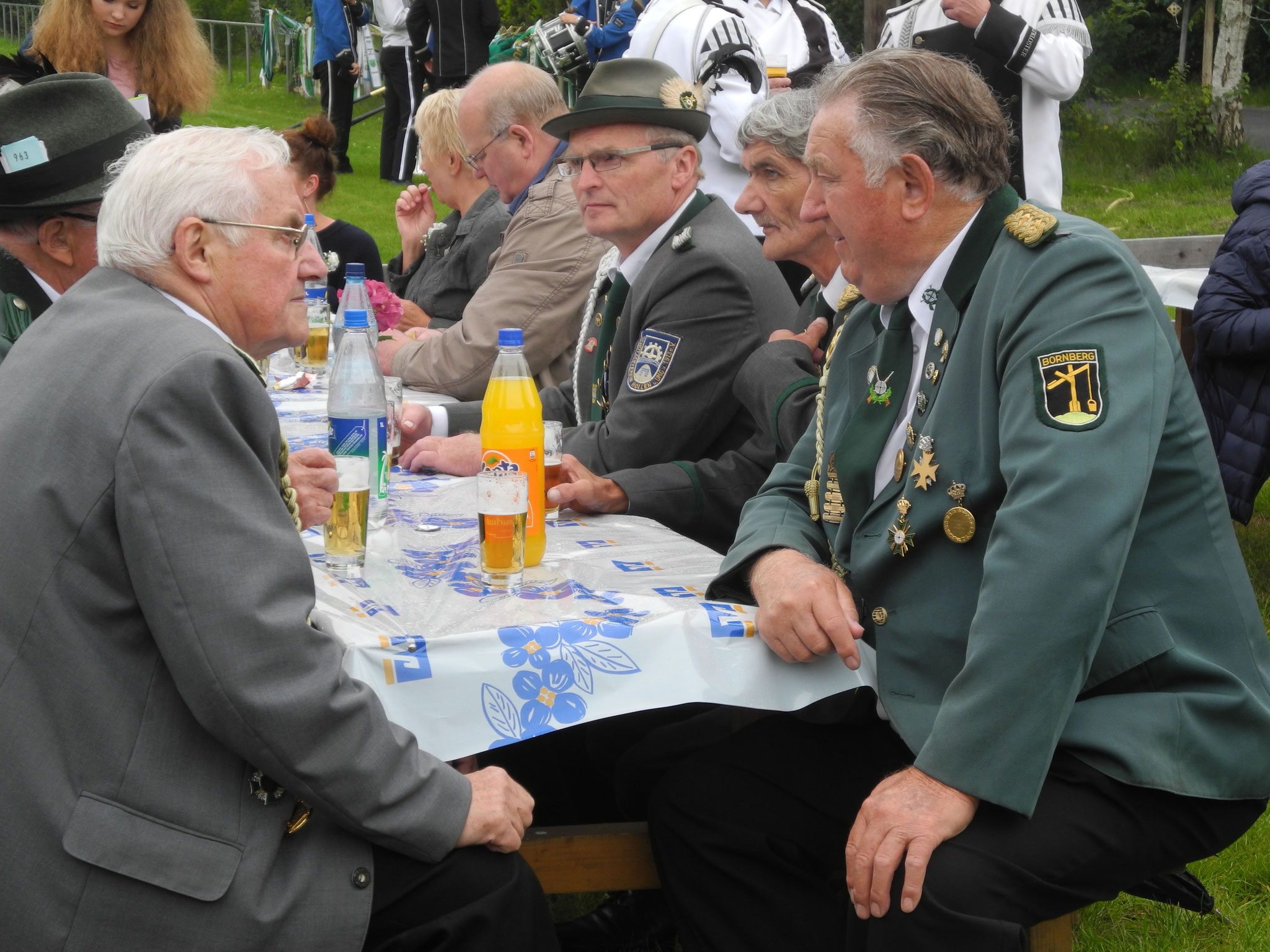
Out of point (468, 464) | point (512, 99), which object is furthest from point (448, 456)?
point (512, 99)

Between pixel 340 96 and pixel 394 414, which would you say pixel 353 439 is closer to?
pixel 394 414

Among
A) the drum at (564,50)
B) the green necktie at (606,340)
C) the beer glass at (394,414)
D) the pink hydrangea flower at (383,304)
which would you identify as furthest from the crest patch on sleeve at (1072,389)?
the drum at (564,50)

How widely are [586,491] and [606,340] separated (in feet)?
3.00

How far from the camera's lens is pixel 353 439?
230cm

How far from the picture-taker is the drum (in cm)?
677

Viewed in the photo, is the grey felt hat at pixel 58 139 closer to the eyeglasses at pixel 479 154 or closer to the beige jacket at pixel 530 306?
the beige jacket at pixel 530 306

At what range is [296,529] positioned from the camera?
176cm

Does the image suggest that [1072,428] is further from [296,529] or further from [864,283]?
[296,529]

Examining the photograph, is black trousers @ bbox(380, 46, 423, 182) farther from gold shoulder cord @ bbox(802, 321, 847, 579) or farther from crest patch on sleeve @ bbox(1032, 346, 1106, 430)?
crest patch on sleeve @ bbox(1032, 346, 1106, 430)

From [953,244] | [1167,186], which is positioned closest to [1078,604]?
[953,244]

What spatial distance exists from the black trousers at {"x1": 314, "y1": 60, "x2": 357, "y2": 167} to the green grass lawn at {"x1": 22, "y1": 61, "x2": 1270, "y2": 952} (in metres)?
0.45

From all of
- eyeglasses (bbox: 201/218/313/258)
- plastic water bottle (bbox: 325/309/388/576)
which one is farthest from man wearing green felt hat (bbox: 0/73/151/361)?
eyeglasses (bbox: 201/218/313/258)

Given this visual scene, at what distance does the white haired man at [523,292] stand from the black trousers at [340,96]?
33.5ft

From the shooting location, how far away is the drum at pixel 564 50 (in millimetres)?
6773
